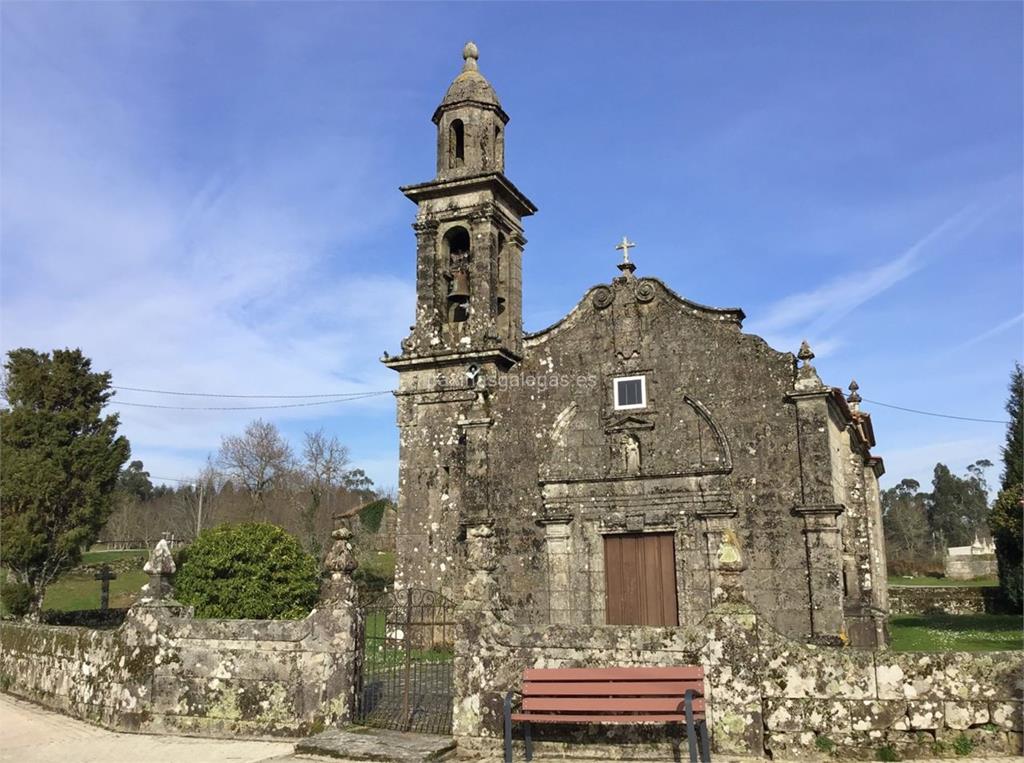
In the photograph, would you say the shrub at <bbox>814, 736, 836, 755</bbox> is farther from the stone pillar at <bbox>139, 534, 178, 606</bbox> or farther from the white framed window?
the white framed window

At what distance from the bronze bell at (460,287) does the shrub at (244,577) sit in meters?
8.03

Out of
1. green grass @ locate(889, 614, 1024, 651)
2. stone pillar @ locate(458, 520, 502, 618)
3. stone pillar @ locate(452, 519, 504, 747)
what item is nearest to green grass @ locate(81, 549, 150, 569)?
green grass @ locate(889, 614, 1024, 651)

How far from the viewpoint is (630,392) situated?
59.5 feet

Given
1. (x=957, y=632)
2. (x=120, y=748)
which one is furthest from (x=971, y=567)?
(x=120, y=748)

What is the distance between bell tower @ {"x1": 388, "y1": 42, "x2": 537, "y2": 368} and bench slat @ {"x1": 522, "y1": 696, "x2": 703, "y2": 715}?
42.5ft

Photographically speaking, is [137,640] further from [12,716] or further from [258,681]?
[12,716]

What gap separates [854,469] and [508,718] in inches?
600

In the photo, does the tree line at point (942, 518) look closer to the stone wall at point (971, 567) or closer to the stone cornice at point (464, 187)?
the stone wall at point (971, 567)

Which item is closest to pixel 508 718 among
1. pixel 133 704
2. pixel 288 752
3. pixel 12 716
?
pixel 288 752

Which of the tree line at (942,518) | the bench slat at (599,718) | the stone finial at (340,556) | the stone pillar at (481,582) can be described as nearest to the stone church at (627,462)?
the stone pillar at (481,582)

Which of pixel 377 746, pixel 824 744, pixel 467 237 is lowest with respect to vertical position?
pixel 377 746

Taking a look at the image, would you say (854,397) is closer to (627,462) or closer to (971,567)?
(627,462)

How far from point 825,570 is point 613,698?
9109 millimetres

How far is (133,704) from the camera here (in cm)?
994
